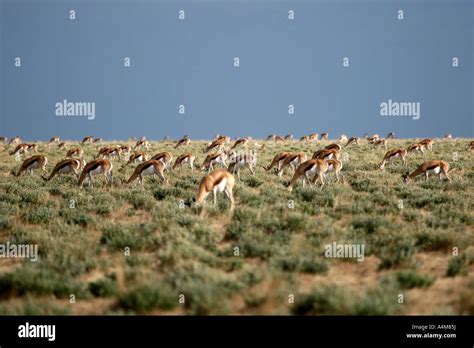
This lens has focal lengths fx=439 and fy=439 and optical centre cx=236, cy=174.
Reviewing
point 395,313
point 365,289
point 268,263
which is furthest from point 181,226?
point 395,313

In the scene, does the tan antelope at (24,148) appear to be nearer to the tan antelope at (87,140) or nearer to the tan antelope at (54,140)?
the tan antelope at (87,140)

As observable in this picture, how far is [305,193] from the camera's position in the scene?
612 inches

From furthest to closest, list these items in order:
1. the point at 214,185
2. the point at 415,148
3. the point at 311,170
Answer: the point at 415,148 < the point at 311,170 < the point at 214,185

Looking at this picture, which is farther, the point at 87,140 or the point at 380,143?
the point at 87,140

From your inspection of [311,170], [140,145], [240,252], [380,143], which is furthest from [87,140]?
[240,252]
